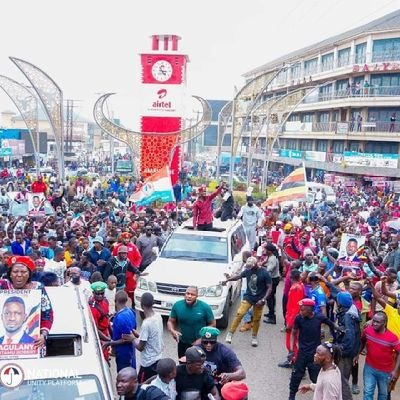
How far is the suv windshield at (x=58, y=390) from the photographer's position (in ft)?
13.9

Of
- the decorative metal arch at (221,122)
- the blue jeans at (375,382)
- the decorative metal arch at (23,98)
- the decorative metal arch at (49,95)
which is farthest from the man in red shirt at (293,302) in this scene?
the decorative metal arch at (221,122)

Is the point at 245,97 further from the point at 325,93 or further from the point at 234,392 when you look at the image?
the point at 234,392

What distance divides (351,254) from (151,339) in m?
5.61

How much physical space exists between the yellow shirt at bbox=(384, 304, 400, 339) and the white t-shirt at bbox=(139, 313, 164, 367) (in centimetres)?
296

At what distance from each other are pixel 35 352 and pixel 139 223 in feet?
33.4

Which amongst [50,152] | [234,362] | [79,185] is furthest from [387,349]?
[50,152]

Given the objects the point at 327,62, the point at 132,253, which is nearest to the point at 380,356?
the point at 132,253

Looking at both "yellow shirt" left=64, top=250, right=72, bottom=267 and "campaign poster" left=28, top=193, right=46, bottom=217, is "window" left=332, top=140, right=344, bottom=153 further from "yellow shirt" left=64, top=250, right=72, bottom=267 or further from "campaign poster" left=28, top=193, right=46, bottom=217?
"yellow shirt" left=64, top=250, right=72, bottom=267

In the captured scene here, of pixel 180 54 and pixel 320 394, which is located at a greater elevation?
pixel 180 54

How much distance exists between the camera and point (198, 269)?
10375 mm

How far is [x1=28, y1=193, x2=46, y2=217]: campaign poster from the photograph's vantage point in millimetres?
14336

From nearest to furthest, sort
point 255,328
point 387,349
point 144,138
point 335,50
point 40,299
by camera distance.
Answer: point 40,299, point 387,349, point 255,328, point 144,138, point 335,50

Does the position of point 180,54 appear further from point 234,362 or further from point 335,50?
point 234,362

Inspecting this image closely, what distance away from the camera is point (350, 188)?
116 ft
